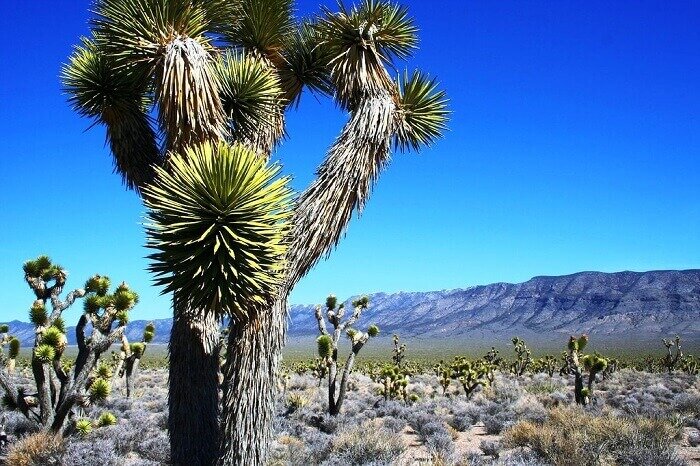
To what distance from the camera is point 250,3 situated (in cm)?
767

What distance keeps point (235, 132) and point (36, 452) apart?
5.44m

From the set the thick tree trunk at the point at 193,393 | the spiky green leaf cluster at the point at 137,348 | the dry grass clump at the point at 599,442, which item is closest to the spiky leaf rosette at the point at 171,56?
the thick tree trunk at the point at 193,393

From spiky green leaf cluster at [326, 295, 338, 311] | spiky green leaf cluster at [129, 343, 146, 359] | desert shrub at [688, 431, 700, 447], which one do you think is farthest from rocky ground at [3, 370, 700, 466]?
spiky green leaf cluster at [326, 295, 338, 311]

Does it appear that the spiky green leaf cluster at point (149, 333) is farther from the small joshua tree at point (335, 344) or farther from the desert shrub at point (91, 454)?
the desert shrub at point (91, 454)

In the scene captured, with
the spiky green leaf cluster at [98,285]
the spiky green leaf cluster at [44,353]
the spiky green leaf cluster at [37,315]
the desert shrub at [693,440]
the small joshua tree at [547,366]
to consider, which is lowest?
the small joshua tree at [547,366]

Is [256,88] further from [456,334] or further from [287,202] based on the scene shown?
[456,334]

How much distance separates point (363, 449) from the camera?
30.3ft

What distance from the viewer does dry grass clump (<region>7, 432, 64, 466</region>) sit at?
8289 millimetres

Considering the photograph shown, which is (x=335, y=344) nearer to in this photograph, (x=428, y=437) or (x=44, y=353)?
(x=428, y=437)

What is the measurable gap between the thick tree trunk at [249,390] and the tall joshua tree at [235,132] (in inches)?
0.5

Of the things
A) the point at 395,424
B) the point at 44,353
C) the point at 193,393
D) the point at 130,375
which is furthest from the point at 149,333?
the point at 193,393

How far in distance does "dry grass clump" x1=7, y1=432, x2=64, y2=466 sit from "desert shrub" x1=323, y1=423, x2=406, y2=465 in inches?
154

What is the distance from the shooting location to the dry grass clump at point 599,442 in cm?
835

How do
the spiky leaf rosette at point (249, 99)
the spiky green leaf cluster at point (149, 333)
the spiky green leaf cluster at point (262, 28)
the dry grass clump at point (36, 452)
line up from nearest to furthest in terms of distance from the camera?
1. the spiky leaf rosette at point (249, 99)
2. the spiky green leaf cluster at point (262, 28)
3. the dry grass clump at point (36, 452)
4. the spiky green leaf cluster at point (149, 333)
